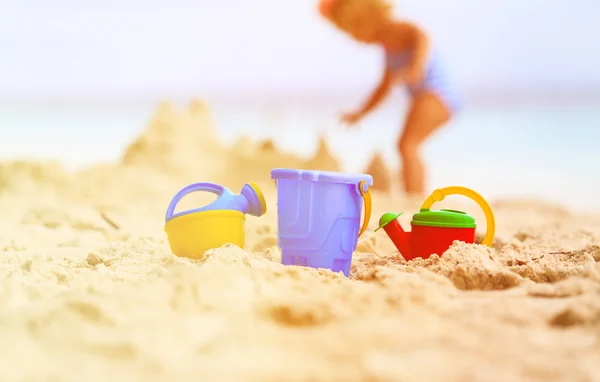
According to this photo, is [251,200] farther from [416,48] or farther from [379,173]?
[379,173]

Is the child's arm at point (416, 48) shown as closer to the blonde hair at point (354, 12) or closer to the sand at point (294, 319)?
the blonde hair at point (354, 12)

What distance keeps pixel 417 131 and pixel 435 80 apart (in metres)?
0.31

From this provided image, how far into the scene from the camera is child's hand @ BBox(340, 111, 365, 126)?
11.2ft

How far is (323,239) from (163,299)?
2.12ft

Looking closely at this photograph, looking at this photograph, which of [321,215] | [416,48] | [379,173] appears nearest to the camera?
[321,215]

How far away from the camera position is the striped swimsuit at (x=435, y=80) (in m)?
3.32

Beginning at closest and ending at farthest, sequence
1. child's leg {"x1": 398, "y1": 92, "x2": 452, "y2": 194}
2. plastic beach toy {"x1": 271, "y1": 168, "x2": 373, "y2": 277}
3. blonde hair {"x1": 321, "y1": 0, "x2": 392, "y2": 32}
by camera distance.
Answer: plastic beach toy {"x1": 271, "y1": 168, "x2": 373, "y2": 277}, blonde hair {"x1": 321, "y1": 0, "x2": 392, "y2": 32}, child's leg {"x1": 398, "y1": 92, "x2": 452, "y2": 194}

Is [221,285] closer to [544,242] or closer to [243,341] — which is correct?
[243,341]

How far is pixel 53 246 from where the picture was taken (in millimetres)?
1773

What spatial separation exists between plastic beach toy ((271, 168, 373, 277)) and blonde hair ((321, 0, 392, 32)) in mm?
1967

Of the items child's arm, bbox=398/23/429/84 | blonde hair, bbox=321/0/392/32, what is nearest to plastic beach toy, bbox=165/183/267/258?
child's arm, bbox=398/23/429/84

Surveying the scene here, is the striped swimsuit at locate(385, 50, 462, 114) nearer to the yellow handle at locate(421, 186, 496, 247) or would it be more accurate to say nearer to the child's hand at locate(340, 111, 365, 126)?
the child's hand at locate(340, 111, 365, 126)

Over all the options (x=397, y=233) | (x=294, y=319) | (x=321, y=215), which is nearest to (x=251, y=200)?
(x=321, y=215)

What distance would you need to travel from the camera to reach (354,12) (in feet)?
10.8
